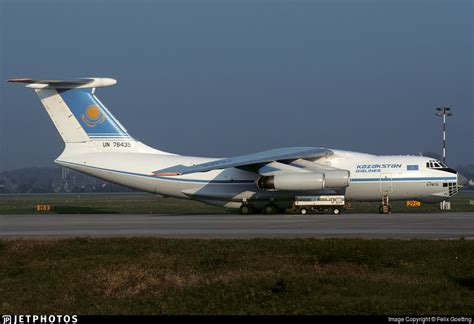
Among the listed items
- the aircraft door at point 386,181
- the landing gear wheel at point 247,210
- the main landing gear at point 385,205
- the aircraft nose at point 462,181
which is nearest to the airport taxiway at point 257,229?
the main landing gear at point 385,205

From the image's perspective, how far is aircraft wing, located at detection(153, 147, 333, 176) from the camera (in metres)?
36.2

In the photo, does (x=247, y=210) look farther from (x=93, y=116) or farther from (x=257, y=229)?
(x=257, y=229)

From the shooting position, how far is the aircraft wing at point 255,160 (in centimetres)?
3625

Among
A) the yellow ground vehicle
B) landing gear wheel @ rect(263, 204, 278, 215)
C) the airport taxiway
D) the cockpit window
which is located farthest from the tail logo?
→ the cockpit window

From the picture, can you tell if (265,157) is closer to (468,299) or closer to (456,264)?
(456,264)

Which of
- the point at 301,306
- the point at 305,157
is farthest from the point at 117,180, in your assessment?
the point at 301,306

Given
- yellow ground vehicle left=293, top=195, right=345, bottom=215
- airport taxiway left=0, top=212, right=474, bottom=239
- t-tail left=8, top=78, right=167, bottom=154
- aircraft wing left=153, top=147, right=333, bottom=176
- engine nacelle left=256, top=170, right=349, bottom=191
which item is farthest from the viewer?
t-tail left=8, top=78, right=167, bottom=154

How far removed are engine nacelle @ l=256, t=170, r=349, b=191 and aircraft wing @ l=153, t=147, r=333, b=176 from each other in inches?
44.3

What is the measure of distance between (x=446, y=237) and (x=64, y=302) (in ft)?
38.3

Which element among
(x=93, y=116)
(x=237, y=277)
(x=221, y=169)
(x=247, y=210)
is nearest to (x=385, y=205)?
(x=247, y=210)

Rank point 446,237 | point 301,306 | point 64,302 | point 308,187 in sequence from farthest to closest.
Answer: point 308,187
point 446,237
point 64,302
point 301,306

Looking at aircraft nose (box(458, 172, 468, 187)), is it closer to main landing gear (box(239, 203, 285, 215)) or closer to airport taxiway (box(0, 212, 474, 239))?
airport taxiway (box(0, 212, 474, 239))

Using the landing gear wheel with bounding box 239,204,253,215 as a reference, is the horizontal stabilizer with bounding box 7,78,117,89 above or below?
above

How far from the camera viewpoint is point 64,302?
13758 mm
